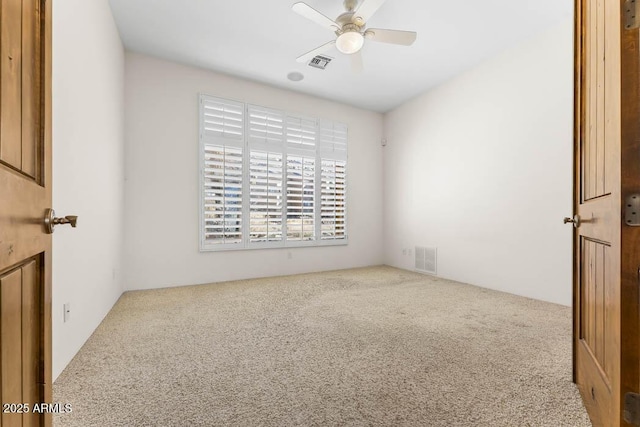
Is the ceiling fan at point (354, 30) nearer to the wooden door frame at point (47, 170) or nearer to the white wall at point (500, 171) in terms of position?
the white wall at point (500, 171)

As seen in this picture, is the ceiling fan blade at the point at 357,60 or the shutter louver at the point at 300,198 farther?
the shutter louver at the point at 300,198

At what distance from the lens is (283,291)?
3.69m

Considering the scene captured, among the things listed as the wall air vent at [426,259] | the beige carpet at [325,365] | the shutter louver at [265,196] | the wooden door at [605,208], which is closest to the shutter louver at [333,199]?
the shutter louver at [265,196]

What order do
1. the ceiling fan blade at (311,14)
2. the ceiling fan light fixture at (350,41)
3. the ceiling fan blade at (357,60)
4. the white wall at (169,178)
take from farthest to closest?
the white wall at (169,178) → the ceiling fan blade at (357,60) → the ceiling fan light fixture at (350,41) → the ceiling fan blade at (311,14)

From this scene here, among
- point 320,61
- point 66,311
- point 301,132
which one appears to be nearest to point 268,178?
point 301,132

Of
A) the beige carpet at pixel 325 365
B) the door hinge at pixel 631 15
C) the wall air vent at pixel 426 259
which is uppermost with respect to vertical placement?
the door hinge at pixel 631 15

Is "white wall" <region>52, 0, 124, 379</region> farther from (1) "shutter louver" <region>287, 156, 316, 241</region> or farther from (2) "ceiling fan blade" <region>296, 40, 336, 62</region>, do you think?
(1) "shutter louver" <region>287, 156, 316, 241</region>

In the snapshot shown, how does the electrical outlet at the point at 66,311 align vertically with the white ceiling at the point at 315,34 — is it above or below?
below

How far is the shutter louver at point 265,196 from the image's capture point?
4.38 m

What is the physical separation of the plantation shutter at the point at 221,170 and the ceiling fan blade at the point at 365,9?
7.42 ft

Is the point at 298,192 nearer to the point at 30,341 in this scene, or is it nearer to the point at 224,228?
the point at 224,228

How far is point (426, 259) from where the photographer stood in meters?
4.72

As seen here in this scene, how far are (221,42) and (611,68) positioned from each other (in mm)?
3524

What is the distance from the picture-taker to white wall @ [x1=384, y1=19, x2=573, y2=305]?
10.4 feet
